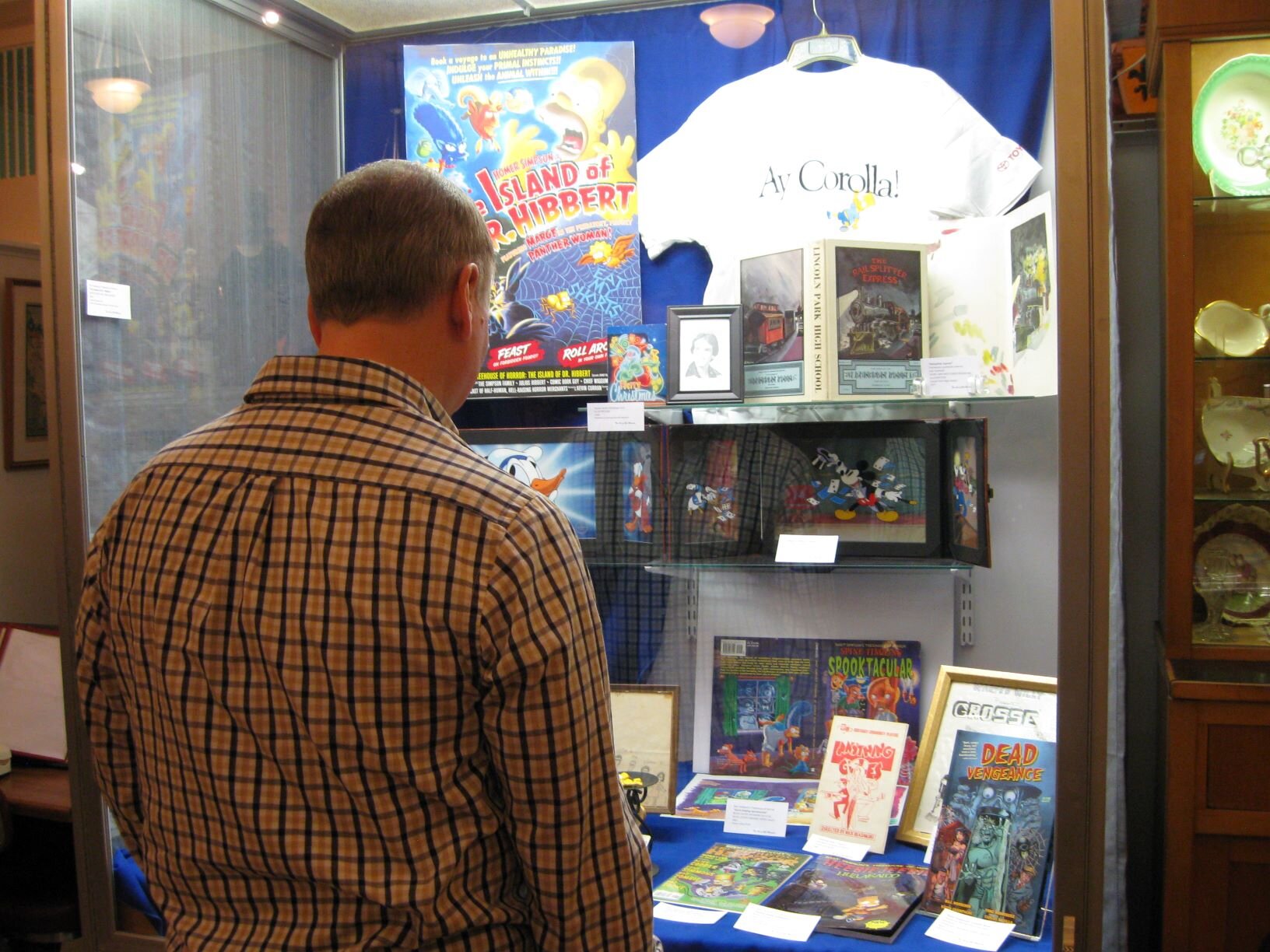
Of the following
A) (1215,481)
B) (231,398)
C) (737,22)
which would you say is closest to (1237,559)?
(1215,481)

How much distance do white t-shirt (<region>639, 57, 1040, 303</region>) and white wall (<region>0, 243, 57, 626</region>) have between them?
220cm

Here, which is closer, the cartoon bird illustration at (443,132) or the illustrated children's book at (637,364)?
the illustrated children's book at (637,364)

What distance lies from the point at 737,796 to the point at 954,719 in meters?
→ 0.46

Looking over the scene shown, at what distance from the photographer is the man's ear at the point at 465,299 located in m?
1.08

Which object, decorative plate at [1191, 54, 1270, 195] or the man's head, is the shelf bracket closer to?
decorative plate at [1191, 54, 1270, 195]

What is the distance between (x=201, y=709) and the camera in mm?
1001

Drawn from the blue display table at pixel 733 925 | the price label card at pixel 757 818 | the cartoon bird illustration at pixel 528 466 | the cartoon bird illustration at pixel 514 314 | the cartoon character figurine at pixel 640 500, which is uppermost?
the cartoon bird illustration at pixel 514 314

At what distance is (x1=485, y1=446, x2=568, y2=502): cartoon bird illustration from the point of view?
234cm

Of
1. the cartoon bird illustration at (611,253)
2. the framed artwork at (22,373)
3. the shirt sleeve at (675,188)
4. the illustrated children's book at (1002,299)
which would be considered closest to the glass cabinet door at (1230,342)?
the illustrated children's book at (1002,299)

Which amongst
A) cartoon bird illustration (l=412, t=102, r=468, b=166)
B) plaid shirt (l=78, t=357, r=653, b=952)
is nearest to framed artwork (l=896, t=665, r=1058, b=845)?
plaid shirt (l=78, t=357, r=653, b=952)

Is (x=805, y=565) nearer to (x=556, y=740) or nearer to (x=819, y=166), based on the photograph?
(x=819, y=166)

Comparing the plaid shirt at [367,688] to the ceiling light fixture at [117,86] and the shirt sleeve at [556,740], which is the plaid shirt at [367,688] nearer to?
the shirt sleeve at [556,740]

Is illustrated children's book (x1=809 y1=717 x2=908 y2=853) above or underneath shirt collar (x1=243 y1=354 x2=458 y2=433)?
underneath

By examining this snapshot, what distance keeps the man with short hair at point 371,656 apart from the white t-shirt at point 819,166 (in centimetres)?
128
